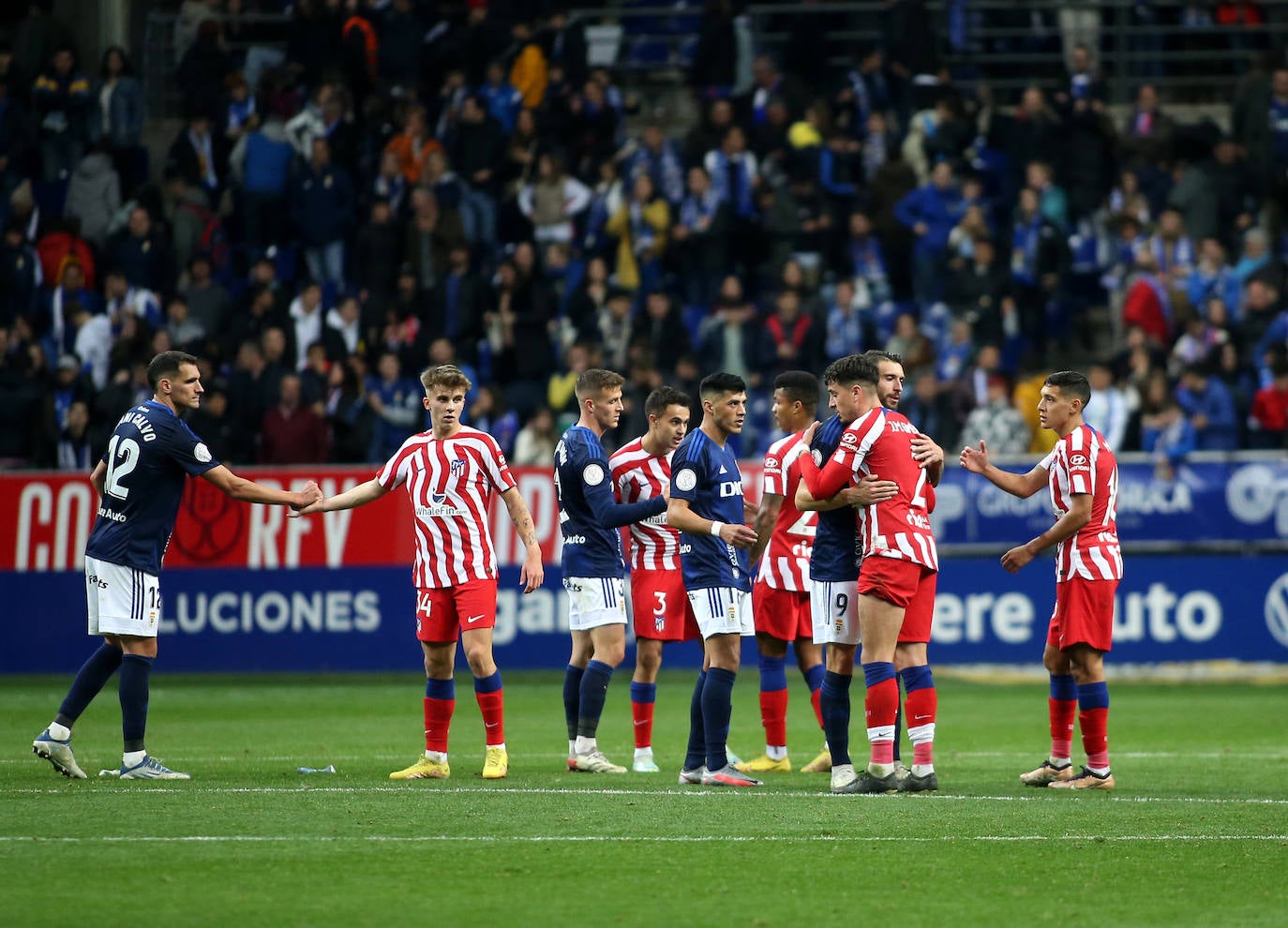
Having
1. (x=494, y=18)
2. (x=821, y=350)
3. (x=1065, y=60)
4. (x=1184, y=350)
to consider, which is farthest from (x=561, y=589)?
(x=1065, y=60)

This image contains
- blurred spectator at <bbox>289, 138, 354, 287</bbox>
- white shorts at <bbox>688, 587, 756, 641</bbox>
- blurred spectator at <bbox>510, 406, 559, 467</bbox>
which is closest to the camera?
white shorts at <bbox>688, 587, 756, 641</bbox>

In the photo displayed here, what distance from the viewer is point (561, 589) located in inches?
749

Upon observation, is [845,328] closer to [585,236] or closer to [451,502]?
[585,236]

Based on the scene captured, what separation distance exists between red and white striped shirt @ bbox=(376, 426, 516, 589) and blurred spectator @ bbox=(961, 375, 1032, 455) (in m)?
9.97

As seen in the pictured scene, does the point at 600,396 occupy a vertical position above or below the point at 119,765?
above

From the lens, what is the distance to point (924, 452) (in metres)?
9.62

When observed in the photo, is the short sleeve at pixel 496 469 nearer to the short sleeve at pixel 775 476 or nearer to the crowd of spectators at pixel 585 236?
the short sleeve at pixel 775 476

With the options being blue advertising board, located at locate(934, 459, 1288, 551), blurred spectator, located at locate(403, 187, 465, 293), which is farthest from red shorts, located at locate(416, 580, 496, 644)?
blurred spectator, located at locate(403, 187, 465, 293)

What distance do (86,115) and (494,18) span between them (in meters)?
5.77

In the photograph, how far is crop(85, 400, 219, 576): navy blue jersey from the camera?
10.2 m

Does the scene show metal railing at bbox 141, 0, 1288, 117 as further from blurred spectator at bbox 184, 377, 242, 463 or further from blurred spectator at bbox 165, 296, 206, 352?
blurred spectator at bbox 184, 377, 242, 463

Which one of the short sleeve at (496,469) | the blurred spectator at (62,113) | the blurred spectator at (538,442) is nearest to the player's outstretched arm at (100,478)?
the short sleeve at (496,469)

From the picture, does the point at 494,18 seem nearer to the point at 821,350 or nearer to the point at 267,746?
the point at 821,350

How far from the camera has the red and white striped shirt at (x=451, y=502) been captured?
1044cm
